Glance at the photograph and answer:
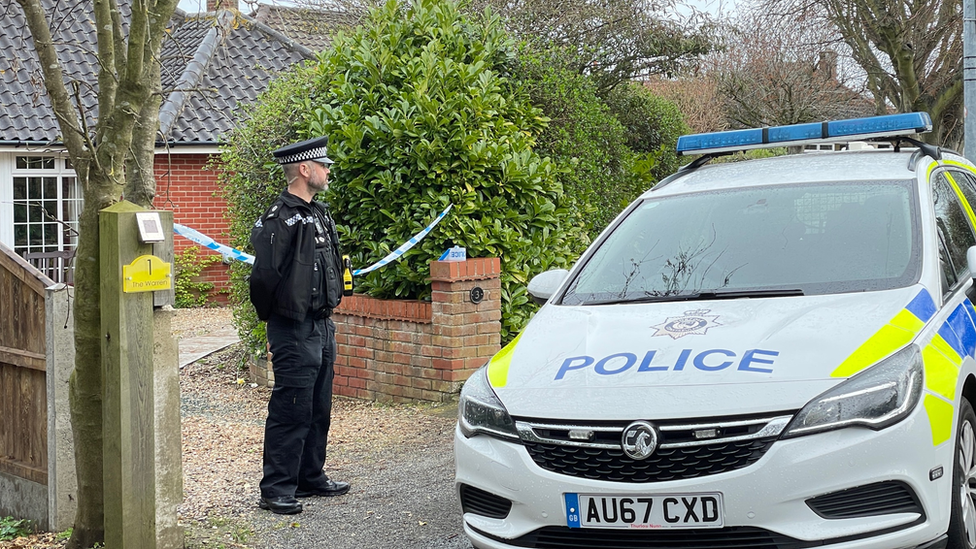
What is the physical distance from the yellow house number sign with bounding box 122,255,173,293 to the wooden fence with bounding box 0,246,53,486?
1.34 metres

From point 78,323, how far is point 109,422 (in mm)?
505

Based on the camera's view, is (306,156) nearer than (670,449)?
No

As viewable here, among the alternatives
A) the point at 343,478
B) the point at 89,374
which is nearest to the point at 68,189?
the point at 343,478

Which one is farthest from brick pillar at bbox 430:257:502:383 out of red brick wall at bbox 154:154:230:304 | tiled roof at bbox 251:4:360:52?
red brick wall at bbox 154:154:230:304

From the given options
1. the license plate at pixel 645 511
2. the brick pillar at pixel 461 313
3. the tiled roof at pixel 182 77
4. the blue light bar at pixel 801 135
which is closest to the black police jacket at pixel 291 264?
the blue light bar at pixel 801 135

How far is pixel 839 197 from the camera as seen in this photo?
15.5 ft

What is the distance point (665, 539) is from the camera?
3459 millimetres

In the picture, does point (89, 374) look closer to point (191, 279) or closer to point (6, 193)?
point (191, 279)

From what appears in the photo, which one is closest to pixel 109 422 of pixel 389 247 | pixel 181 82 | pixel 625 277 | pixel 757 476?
pixel 625 277

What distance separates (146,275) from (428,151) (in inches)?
157

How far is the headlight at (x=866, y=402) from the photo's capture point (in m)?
3.38

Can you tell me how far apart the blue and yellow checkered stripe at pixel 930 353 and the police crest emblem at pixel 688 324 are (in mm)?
565

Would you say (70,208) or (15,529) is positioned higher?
(70,208)

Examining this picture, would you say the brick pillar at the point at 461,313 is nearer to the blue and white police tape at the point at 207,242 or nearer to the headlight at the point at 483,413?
the blue and white police tape at the point at 207,242
